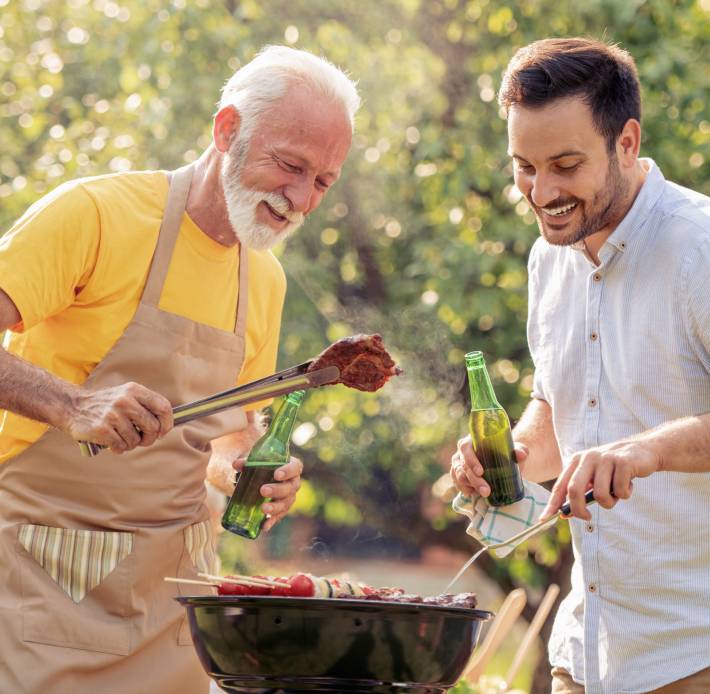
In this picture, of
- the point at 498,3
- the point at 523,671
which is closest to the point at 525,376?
the point at 498,3

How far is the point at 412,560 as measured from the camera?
315 inches

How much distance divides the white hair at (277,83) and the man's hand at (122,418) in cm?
95

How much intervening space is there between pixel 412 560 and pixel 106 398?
18.6 ft

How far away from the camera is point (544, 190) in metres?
2.94

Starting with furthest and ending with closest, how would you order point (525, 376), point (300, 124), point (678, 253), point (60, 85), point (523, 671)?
point (523, 671) < point (60, 85) < point (525, 376) < point (300, 124) < point (678, 253)

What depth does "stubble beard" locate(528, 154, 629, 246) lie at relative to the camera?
2.94 meters

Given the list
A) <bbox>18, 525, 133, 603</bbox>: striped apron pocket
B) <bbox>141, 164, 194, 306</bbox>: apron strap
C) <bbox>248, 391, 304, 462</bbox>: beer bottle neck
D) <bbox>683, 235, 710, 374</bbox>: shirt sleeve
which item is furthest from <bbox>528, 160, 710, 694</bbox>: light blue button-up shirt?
<bbox>18, 525, 133, 603</bbox>: striped apron pocket

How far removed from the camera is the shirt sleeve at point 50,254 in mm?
2729

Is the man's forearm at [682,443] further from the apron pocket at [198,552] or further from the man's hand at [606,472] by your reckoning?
the apron pocket at [198,552]

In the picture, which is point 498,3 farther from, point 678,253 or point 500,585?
point 678,253

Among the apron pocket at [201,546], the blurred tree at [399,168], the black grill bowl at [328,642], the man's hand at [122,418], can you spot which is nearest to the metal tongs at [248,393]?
the man's hand at [122,418]

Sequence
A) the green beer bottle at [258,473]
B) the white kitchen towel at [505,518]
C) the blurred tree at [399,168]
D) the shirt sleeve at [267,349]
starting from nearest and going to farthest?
the white kitchen towel at [505,518], the green beer bottle at [258,473], the shirt sleeve at [267,349], the blurred tree at [399,168]

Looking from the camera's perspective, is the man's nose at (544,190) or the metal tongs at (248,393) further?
the man's nose at (544,190)

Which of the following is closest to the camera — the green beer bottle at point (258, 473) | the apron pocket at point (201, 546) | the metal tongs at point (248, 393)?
the metal tongs at point (248, 393)
